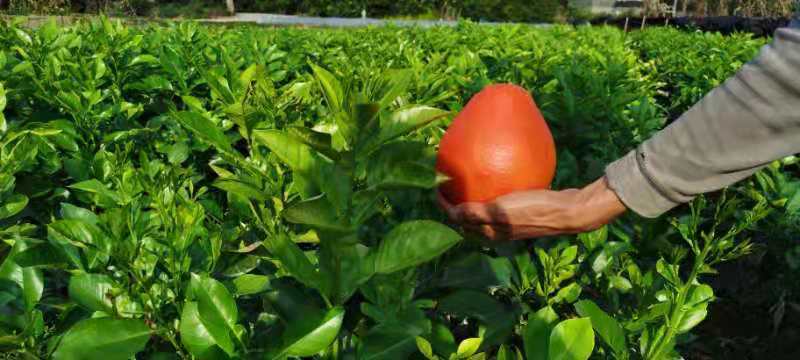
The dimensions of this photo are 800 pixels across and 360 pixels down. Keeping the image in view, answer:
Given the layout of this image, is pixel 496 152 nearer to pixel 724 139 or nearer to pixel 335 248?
pixel 724 139

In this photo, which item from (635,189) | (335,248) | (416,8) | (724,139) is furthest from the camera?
(416,8)

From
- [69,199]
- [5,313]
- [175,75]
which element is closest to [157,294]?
[5,313]

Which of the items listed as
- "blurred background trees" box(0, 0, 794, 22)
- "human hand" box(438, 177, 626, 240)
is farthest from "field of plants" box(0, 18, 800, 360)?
"blurred background trees" box(0, 0, 794, 22)

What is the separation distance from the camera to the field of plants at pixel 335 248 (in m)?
1.13

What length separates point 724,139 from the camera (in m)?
1.45

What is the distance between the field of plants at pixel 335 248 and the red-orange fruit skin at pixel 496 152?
0.12m

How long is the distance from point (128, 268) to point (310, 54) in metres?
3.67

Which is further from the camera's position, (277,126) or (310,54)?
(310,54)

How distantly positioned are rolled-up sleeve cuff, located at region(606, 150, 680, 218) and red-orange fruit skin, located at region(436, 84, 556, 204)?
6.2 inches

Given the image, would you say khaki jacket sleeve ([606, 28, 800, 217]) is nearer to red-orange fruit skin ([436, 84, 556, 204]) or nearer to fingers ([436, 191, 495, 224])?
red-orange fruit skin ([436, 84, 556, 204])

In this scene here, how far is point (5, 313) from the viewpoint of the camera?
140 cm

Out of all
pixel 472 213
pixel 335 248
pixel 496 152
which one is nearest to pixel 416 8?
pixel 496 152

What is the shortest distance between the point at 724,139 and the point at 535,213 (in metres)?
0.41

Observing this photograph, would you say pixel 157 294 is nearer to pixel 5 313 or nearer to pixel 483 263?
pixel 5 313
